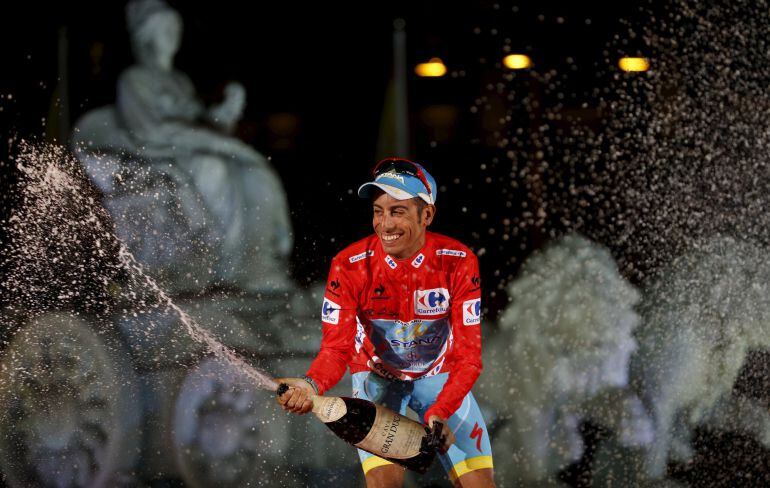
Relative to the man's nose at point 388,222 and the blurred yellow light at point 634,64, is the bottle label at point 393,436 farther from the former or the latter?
the blurred yellow light at point 634,64

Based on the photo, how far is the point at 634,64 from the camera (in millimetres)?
6086

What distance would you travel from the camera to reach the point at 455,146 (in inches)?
224

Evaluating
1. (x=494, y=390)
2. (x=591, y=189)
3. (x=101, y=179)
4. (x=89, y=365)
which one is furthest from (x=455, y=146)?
(x=89, y=365)

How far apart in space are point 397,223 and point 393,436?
2.68ft

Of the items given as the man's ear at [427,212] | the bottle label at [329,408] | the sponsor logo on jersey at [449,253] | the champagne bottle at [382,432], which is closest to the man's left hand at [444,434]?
the champagne bottle at [382,432]

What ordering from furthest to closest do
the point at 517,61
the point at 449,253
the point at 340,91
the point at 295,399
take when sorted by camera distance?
the point at 517,61 → the point at 340,91 → the point at 449,253 → the point at 295,399

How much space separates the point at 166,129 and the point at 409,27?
57.4 inches

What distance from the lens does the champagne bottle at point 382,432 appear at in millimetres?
3801

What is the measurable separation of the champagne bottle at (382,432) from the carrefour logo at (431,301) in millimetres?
458

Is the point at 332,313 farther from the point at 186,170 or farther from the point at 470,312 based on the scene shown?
the point at 186,170

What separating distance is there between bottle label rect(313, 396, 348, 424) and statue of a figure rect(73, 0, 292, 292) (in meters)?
1.97

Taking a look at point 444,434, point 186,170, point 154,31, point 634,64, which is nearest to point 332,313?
point 444,434

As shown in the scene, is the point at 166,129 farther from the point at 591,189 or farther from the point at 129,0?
the point at 591,189

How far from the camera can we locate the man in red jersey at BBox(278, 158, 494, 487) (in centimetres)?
400
